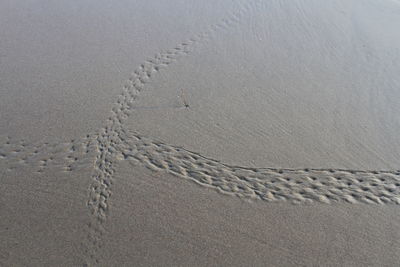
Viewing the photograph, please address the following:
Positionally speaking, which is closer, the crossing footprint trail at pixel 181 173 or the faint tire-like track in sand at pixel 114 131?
the faint tire-like track in sand at pixel 114 131

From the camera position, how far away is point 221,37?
6875 millimetres

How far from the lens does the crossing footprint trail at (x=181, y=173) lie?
14.1ft

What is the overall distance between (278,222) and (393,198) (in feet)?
5.02

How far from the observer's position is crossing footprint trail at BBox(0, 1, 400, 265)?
4.31 metres

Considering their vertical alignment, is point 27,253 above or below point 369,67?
below

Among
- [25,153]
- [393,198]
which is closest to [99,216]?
[25,153]

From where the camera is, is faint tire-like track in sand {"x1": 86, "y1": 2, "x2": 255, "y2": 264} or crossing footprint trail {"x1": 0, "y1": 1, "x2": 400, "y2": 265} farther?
crossing footprint trail {"x1": 0, "y1": 1, "x2": 400, "y2": 265}

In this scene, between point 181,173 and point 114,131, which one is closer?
point 181,173

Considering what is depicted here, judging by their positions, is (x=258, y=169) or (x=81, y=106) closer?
(x=258, y=169)

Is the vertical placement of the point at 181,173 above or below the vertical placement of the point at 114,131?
below

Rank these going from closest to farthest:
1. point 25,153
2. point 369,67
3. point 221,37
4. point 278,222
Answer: point 278,222, point 25,153, point 369,67, point 221,37

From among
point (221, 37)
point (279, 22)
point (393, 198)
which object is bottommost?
point (393, 198)

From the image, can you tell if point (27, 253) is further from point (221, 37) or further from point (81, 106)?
point (221, 37)

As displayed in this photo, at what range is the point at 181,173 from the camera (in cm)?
460
